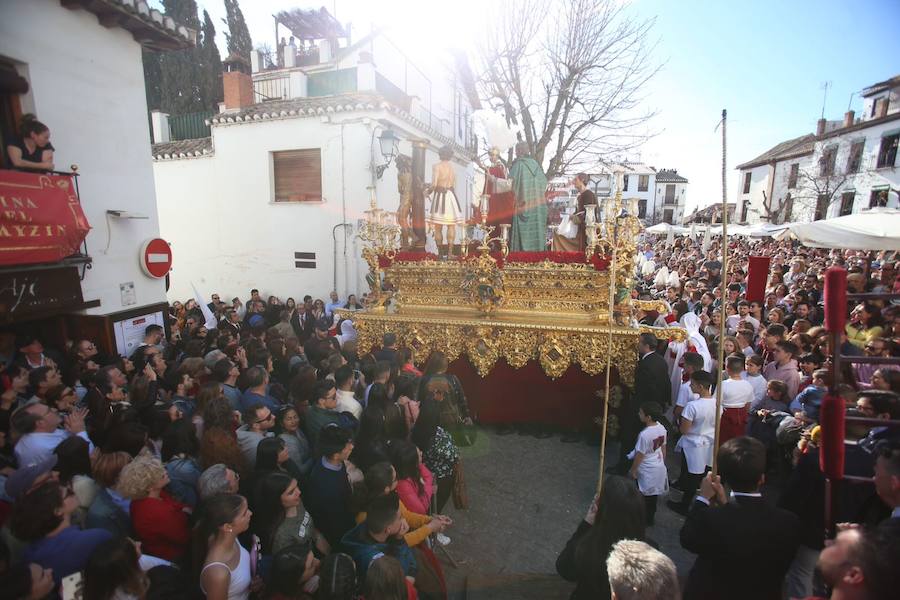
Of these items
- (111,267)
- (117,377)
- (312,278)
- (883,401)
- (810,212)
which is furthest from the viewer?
(810,212)

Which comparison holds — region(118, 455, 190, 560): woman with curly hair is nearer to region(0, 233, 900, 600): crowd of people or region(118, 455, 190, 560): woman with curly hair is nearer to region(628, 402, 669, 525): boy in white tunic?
region(0, 233, 900, 600): crowd of people

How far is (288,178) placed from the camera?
12930 millimetres

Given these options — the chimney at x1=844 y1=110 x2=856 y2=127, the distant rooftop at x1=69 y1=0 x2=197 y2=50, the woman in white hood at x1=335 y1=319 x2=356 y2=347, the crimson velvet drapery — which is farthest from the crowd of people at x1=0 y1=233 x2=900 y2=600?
the chimney at x1=844 y1=110 x2=856 y2=127

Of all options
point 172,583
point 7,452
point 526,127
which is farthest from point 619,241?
point 526,127

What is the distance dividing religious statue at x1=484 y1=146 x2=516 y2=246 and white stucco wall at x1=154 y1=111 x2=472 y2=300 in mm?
5298

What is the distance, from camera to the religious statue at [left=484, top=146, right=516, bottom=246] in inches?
302

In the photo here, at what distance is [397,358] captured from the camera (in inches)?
233

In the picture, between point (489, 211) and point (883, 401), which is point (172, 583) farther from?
point (489, 211)

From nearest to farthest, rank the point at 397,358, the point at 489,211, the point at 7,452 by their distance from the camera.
A: the point at 7,452 → the point at 397,358 → the point at 489,211

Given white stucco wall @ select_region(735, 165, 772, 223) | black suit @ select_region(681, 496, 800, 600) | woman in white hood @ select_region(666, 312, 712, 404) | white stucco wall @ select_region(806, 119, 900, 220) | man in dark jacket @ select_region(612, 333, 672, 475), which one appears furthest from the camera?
white stucco wall @ select_region(735, 165, 772, 223)

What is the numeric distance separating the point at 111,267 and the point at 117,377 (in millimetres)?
3696

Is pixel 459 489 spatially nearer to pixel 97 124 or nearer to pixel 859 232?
pixel 97 124

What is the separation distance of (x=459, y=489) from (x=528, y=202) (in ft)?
15.9

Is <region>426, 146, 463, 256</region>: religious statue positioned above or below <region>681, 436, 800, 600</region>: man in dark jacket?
above
